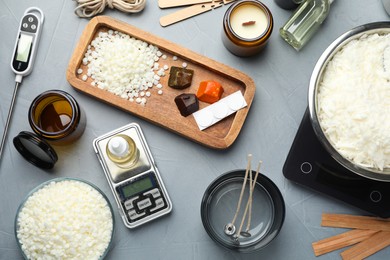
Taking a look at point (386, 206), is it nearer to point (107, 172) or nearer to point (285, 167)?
point (285, 167)

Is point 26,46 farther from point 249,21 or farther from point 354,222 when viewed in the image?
point 354,222

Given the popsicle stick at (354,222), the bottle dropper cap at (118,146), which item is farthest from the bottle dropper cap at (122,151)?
the popsicle stick at (354,222)

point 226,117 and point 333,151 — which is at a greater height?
point 333,151

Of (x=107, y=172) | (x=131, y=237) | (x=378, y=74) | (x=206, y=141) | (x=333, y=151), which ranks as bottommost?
(x=131, y=237)

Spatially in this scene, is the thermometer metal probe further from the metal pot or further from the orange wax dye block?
the metal pot

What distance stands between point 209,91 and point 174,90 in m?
0.10

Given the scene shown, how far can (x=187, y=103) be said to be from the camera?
4.33 ft

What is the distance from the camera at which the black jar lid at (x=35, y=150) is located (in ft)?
4.14

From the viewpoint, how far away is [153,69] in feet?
4.49

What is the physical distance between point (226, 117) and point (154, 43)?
268mm

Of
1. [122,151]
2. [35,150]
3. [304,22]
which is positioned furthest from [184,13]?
[35,150]

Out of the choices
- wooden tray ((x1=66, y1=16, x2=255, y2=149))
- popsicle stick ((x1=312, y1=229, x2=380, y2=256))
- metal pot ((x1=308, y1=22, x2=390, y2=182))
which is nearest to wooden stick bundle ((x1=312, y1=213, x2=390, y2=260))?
popsicle stick ((x1=312, y1=229, x2=380, y2=256))

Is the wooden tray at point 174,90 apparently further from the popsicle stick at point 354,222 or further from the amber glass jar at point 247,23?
the popsicle stick at point 354,222

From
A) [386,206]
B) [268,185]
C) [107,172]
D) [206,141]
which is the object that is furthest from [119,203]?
[386,206]
